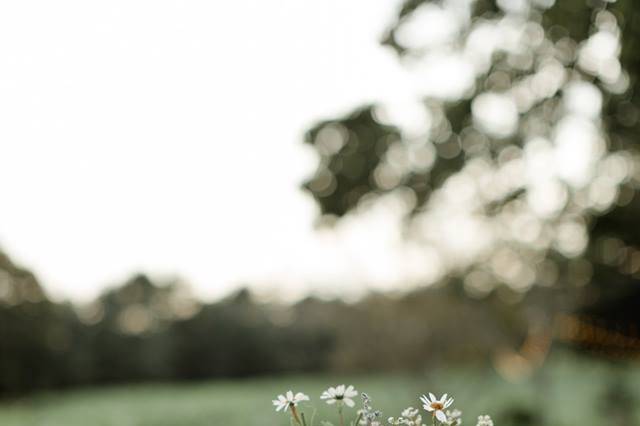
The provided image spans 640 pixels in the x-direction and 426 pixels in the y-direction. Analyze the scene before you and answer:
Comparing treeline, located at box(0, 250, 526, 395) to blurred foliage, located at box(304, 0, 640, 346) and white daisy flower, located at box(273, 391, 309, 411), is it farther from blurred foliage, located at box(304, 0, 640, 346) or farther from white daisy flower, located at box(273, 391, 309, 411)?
white daisy flower, located at box(273, 391, 309, 411)

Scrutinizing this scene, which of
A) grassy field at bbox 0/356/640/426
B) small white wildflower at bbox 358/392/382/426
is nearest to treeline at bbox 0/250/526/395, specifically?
grassy field at bbox 0/356/640/426

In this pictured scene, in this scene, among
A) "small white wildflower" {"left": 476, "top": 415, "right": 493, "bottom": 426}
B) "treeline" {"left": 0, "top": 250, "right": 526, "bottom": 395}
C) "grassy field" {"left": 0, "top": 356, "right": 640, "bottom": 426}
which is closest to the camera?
"small white wildflower" {"left": 476, "top": 415, "right": 493, "bottom": 426}

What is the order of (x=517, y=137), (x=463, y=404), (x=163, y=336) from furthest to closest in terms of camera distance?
(x=163, y=336) → (x=463, y=404) → (x=517, y=137)

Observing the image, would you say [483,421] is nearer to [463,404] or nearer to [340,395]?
[340,395]

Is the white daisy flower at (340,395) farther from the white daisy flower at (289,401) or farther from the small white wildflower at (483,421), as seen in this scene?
the small white wildflower at (483,421)

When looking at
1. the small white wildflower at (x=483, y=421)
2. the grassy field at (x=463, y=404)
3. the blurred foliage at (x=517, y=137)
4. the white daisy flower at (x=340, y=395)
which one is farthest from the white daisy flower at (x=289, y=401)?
the grassy field at (x=463, y=404)

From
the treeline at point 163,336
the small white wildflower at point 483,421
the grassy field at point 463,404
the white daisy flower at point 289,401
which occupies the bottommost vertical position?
the small white wildflower at point 483,421

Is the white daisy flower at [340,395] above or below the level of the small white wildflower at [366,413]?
above

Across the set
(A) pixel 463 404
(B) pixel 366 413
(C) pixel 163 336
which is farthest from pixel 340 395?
(C) pixel 163 336

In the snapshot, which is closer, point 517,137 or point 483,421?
point 483,421

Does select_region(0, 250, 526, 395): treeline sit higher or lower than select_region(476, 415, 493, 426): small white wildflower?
higher

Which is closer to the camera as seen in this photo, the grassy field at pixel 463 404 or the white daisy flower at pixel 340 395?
the white daisy flower at pixel 340 395
